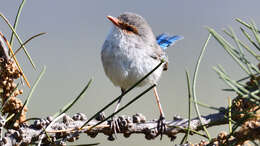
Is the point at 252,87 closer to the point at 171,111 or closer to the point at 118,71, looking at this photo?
the point at 118,71

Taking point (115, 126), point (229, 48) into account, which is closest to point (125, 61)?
point (115, 126)

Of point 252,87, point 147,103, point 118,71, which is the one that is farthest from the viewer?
point 147,103

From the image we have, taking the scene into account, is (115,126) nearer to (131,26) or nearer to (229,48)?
(229,48)

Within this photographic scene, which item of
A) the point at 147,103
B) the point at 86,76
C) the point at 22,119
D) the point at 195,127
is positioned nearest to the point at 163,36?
the point at 195,127

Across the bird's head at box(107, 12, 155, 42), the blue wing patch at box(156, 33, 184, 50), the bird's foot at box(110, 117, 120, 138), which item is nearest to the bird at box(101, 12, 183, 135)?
the bird's head at box(107, 12, 155, 42)

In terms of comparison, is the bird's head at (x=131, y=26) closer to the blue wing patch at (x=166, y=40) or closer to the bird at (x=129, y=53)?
the bird at (x=129, y=53)

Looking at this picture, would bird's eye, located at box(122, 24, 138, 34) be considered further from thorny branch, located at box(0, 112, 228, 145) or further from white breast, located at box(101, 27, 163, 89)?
thorny branch, located at box(0, 112, 228, 145)
